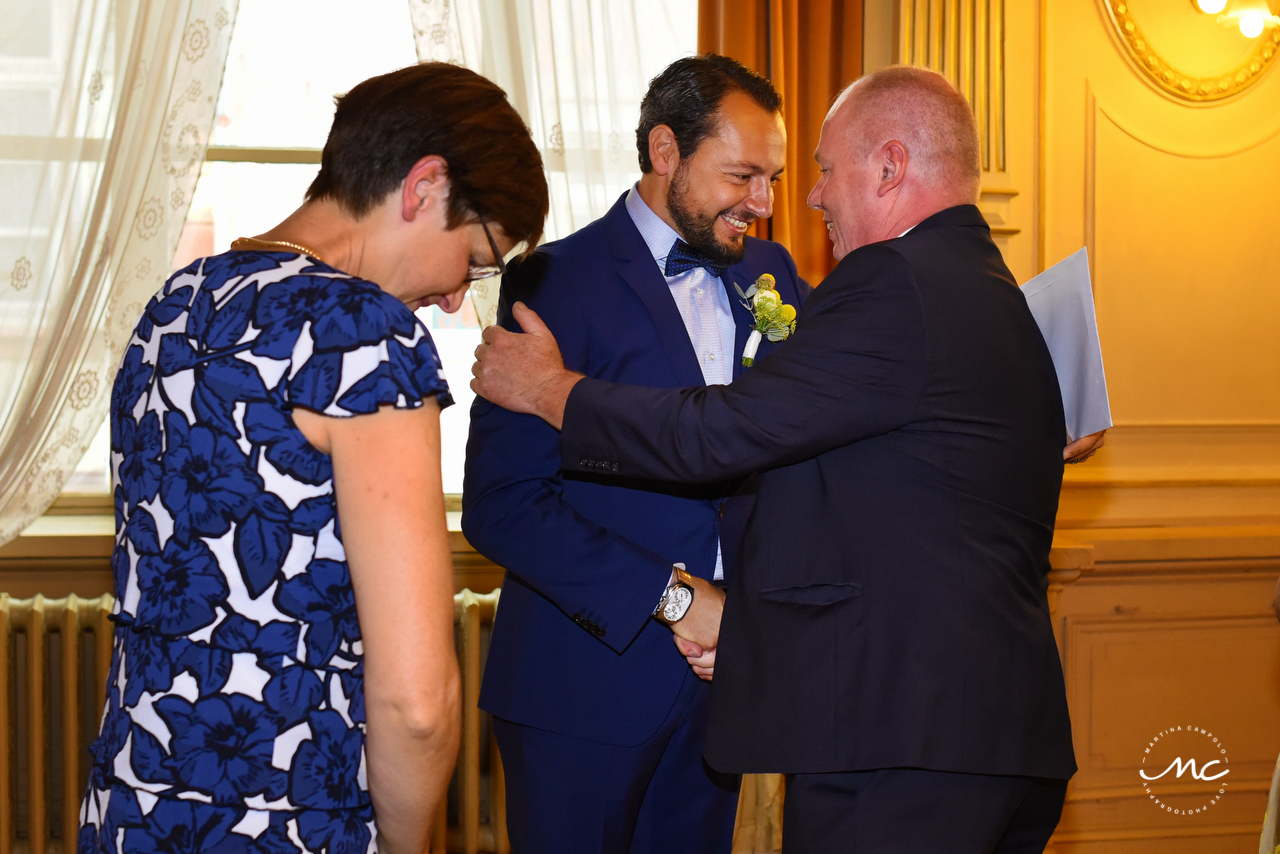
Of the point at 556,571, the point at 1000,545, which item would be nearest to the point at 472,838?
the point at 556,571

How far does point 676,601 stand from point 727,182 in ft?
2.73

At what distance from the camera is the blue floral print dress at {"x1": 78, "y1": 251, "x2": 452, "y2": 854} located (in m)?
0.95

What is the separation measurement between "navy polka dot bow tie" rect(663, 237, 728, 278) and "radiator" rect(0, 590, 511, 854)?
61.2 inches

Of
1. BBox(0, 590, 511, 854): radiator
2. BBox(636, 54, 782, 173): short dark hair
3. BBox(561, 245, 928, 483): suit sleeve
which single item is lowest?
BBox(0, 590, 511, 854): radiator

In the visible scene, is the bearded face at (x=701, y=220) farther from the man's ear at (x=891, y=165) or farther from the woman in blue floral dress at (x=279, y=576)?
the woman in blue floral dress at (x=279, y=576)

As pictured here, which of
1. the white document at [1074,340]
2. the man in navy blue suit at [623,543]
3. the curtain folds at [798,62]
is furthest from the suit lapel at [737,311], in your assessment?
the curtain folds at [798,62]

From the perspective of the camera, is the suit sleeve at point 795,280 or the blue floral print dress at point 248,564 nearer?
the blue floral print dress at point 248,564

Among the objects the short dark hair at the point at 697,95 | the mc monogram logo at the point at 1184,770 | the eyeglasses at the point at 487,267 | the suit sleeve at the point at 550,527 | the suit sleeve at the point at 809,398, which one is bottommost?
the mc monogram logo at the point at 1184,770

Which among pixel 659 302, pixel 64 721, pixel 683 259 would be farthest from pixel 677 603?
pixel 64 721

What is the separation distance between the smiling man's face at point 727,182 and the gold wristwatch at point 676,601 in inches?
25.8

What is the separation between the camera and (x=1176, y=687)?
3.41 meters

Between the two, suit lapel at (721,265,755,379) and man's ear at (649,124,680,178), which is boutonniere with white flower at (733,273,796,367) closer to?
suit lapel at (721,265,755,379)

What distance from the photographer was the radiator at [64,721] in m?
3.05

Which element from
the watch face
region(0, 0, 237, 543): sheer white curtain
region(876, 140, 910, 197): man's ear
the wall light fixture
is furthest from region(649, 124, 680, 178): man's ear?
the wall light fixture
